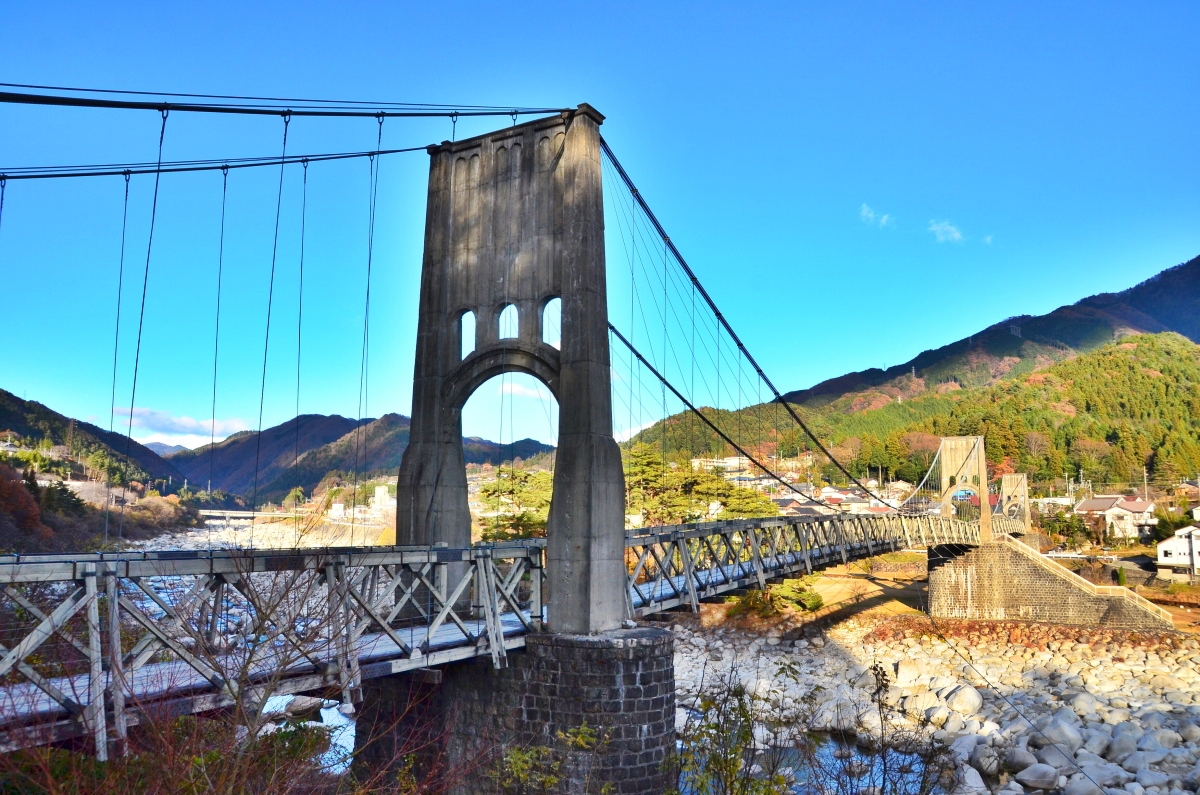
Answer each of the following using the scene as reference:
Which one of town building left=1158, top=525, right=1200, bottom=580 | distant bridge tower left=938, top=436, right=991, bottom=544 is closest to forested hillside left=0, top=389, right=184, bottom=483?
distant bridge tower left=938, top=436, right=991, bottom=544

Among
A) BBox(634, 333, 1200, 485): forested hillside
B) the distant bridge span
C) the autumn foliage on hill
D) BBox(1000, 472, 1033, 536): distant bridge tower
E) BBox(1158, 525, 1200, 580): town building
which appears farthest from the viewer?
BBox(634, 333, 1200, 485): forested hillside

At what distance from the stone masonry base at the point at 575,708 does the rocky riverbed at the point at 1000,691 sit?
155 cm

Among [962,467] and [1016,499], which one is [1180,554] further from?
[962,467]

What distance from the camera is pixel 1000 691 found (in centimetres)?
2544

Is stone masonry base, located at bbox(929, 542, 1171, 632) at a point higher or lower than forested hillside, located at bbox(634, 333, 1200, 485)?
lower

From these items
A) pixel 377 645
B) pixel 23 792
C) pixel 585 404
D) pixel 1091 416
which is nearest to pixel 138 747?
pixel 23 792

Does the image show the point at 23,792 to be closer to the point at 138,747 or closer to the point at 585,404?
the point at 138,747

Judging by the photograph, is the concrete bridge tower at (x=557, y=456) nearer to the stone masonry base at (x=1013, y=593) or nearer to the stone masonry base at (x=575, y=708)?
the stone masonry base at (x=575, y=708)

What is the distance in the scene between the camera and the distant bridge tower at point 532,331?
11.7 meters

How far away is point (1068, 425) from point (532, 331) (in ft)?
354

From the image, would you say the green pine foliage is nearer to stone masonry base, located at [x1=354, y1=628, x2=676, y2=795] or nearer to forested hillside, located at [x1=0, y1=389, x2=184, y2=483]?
stone masonry base, located at [x1=354, y1=628, x2=676, y2=795]

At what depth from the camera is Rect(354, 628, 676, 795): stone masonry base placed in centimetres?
1092

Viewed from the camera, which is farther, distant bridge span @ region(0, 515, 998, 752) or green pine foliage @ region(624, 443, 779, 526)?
green pine foliage @ region(624, 443, 779, 526)

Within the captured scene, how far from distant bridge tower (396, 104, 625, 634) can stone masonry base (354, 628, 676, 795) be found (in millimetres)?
520
